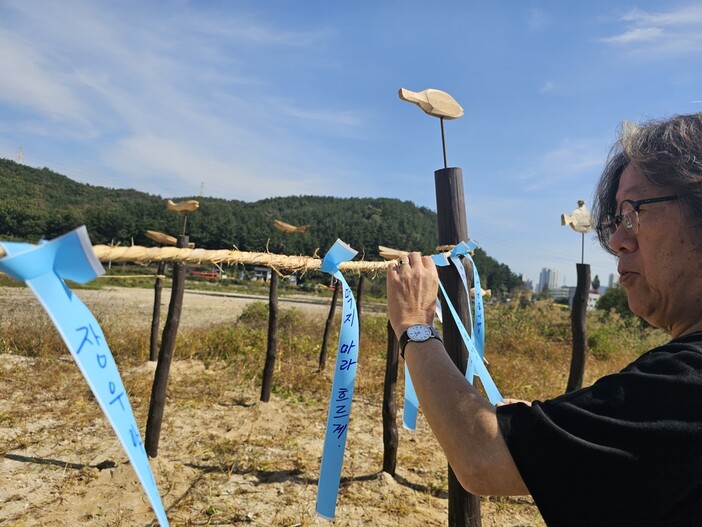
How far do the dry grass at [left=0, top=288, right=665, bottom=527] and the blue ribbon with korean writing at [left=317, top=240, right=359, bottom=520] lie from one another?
2.08 m

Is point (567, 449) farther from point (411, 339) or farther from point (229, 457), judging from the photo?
point (229, 457)

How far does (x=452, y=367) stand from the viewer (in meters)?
1.24

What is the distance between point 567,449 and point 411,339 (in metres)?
0.54

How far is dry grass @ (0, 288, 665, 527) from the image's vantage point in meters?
3.71

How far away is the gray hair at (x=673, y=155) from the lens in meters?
1.15

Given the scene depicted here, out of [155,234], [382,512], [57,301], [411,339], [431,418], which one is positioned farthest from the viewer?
[155,234]

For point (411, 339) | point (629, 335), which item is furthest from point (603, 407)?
point (629, 335)

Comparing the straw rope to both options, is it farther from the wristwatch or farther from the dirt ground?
the dirt ground

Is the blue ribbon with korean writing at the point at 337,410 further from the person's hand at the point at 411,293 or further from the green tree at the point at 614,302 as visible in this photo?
the green tree at the point at 614,302

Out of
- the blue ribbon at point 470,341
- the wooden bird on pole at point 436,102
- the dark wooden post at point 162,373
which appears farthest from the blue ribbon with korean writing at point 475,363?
the dark wooden post at point 162,373

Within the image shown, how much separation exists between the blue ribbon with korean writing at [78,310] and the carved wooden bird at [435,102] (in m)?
1.88

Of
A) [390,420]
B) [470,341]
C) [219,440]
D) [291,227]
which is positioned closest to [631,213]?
[470,341]

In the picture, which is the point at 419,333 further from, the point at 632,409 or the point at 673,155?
the point at 673,155

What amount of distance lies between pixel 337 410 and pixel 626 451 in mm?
1148
